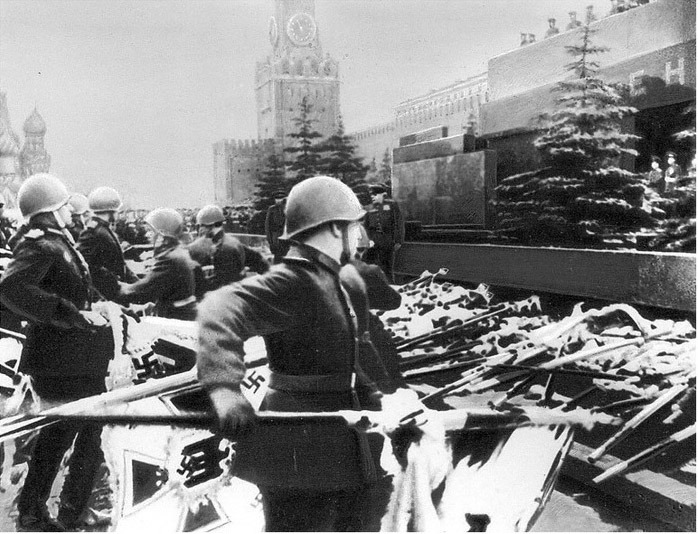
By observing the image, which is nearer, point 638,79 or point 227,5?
point 638,79

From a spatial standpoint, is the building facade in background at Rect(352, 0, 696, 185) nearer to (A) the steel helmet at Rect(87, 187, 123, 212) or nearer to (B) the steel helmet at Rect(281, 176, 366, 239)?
(B) the steel helmet at Rect(281, 176, 366, 239)

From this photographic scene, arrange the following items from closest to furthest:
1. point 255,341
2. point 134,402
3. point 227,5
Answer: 1. point 255,341
2. point 134,402
3. point 227,5

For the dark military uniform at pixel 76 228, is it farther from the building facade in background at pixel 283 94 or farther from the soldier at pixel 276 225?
the soldier at pixel 276 225

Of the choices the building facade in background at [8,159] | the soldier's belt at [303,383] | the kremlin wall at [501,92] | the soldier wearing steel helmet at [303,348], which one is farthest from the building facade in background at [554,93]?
the building facade in background at [8,159]

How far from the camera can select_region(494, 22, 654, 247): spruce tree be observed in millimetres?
2307

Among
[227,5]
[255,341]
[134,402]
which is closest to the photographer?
[255,341]

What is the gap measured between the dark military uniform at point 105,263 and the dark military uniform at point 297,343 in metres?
0.39

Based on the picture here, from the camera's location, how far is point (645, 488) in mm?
Answer: 2252

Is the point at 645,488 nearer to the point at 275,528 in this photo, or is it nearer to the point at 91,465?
the point at 275,528

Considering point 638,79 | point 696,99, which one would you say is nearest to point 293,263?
point 638,79

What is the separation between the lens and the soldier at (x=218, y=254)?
2.31 metres

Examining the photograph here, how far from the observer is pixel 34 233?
242 centimetres

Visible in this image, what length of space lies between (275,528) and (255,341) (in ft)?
2.38

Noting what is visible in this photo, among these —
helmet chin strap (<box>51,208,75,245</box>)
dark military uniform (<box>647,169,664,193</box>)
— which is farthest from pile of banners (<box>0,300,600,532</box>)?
dark military uniform (<box>647,169,664,193</box>)
